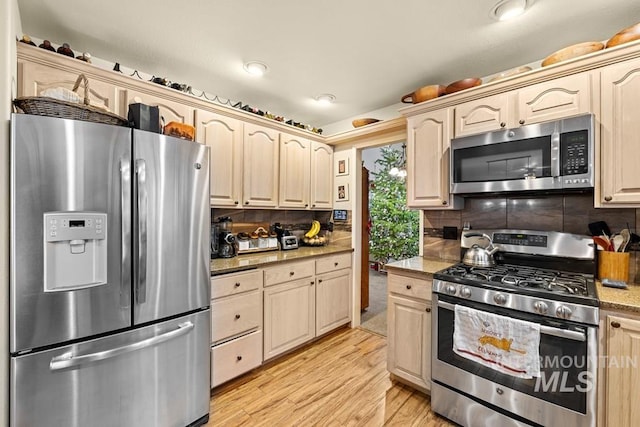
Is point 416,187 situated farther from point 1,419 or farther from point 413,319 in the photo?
point 1,419

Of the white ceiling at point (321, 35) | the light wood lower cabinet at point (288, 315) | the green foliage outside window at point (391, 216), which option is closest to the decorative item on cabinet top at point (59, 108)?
the white ceiling at point (321, 35)

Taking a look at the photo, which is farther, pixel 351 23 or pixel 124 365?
pixel 351 23

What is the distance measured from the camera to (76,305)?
1.26 m

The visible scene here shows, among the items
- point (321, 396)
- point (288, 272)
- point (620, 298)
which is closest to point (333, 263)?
point (288, 272)

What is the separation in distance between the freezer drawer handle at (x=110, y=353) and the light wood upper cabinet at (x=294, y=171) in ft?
5.13

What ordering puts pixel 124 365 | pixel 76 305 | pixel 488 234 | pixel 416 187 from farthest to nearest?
pixel 416 187 < pixel 488 234 < pixel 124 365 < pixel 76 305

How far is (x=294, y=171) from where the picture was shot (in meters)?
3.01

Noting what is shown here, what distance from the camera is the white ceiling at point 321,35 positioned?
5.27ft

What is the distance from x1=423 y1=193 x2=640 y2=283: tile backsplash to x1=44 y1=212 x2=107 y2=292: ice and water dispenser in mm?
2433

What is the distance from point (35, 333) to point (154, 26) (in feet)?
5.96

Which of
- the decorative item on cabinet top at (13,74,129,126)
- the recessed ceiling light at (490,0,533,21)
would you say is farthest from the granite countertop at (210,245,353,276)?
the recessed ceiling light at (490,0,533,21)

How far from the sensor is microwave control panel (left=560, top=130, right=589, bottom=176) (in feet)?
5.28

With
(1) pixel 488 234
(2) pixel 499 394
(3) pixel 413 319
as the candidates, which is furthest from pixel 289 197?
(2) pixel 499 394

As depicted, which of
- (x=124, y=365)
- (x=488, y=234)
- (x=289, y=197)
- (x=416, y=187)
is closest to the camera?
(x=124, y=365)
